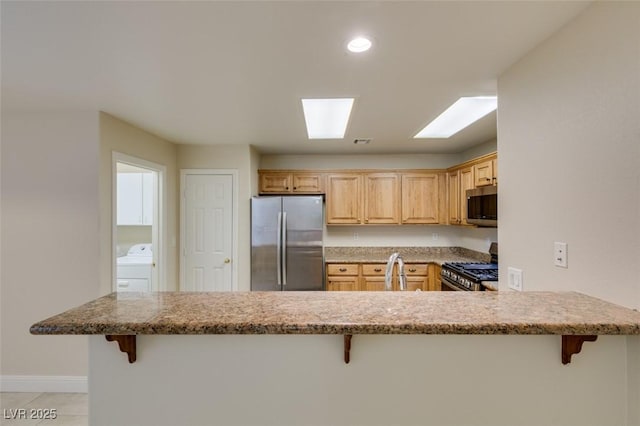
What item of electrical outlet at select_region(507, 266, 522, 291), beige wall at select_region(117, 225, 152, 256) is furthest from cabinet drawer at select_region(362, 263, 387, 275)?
beige wall at select_region(117, 225, 152, 256)

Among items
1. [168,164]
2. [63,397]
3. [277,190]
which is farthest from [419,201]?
[63,397]

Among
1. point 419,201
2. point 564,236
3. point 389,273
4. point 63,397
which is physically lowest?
point 63,397

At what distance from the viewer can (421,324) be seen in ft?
3.22

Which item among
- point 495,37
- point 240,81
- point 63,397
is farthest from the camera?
point 63,397

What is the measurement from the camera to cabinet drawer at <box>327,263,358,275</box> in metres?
4.12

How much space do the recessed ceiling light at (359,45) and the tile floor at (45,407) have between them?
126 inches

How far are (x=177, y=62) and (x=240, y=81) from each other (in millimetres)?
393

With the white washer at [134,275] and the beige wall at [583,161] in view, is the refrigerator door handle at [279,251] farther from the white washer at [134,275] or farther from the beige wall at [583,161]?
the beige wall at [583,161]

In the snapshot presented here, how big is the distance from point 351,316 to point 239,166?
10.5ft

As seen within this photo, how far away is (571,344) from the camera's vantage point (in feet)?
3.59

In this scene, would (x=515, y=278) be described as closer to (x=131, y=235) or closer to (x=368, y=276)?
(x=368, y=276)

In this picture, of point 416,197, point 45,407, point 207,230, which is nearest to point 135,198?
point 207,230

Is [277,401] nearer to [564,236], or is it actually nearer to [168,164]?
[564,236]

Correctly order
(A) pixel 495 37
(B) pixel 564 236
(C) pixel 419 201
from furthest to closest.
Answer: (C) pixel 419 201 < (A) pixel 495 37 < (B) pixel 564 236
